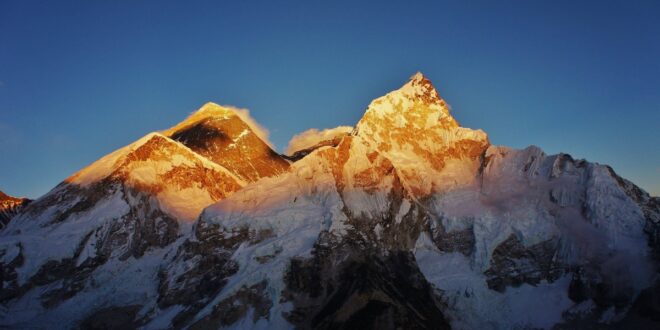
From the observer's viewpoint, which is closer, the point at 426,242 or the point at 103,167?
the point at 426,242

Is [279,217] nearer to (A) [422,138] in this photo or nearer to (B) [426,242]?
(B) [426,242]

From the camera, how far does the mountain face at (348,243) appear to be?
13724 cm

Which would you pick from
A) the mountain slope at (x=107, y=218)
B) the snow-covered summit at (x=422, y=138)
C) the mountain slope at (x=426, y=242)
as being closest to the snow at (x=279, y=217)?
the mountain slope at (x=426, y=242)

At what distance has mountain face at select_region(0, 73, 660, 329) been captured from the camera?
137 metres

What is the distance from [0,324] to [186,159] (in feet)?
193

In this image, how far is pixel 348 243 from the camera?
150500mm

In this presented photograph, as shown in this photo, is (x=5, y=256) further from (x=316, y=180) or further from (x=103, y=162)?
(x=316, y=180)

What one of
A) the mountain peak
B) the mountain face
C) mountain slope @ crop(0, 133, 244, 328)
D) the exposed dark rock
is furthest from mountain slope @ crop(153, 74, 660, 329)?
mountain slope @ crop(0, 133, 244, 328)

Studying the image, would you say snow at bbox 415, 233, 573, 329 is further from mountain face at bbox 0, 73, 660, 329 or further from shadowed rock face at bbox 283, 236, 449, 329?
shadowed rock face at bbox 283, 236, 449, 329

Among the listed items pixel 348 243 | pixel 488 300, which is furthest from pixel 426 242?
pixel 488 300

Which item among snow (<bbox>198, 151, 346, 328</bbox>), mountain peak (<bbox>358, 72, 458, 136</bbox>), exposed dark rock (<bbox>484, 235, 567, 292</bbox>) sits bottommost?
exposed dark rock (<bbox>484, 235, 567, 292</bbox>)

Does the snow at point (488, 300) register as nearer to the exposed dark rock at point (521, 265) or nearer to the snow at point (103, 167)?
the exposed dark rock at point (521, 265)

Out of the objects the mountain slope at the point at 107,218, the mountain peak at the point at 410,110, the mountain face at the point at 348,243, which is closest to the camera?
the mountain face at the point at 348,243

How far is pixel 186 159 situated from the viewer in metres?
182
